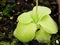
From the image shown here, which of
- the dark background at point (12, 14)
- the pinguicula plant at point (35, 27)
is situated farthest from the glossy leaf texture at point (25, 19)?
the dark background at point (12, 14)

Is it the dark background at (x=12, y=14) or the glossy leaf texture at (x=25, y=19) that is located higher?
the glossy leaf texture at (x=25, y=19)

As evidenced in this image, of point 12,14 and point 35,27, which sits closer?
point 35,27

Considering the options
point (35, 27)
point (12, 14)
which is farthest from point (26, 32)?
point (12, 14)

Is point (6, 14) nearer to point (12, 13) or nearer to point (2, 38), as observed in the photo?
point (12, 13)

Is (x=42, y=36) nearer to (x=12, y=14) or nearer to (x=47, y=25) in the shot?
(x=47, y=25)

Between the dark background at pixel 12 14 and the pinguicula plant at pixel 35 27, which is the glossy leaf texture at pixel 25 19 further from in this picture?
the dark background at pixel 12 14

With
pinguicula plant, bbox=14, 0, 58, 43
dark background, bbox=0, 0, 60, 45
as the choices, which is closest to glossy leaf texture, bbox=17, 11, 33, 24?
pinguicula plant, bbox=14, 0, 58, 43

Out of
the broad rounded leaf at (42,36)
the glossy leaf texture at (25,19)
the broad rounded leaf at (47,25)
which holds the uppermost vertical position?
the glossy leaf texture at (25,19)
